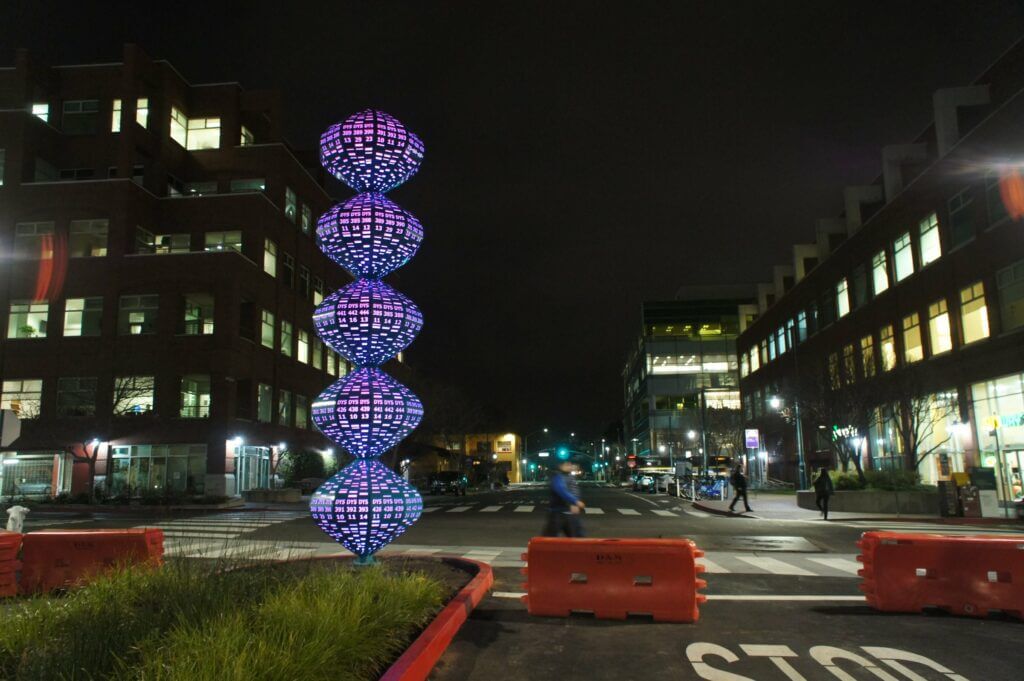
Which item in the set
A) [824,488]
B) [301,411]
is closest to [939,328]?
[824,488]

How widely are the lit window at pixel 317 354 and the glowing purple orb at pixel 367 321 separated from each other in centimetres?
4620

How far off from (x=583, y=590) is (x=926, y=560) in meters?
4.06

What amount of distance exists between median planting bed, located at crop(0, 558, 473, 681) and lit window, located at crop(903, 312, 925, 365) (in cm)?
3264

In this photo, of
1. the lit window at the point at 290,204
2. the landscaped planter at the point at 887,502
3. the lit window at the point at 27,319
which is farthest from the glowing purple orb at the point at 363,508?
the lit window at the point at 290,204

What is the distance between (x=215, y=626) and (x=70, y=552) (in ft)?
21.9

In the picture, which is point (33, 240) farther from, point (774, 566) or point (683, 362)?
point (683, 362)

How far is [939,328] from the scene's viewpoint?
31.9m

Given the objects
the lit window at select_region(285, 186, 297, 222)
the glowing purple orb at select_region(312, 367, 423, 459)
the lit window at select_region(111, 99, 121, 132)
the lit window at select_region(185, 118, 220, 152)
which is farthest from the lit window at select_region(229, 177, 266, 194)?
the glowing purple orb at select_region(312, 367, 423, 459)

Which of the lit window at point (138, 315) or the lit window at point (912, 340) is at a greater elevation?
the lit window at point (138, 315)

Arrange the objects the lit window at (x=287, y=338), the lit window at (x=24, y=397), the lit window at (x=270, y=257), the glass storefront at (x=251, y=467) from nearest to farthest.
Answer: the lit window at (x=24, y=397) → the glass storefront at (x=251, y=467) → the lit window at (x=270, y=257) → the lit window at (x=287, y=338)

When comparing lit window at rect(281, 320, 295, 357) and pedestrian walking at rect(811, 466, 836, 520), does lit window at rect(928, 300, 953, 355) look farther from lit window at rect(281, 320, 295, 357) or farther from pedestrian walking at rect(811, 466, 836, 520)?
lit window at rect(281, 320, 295, 357)

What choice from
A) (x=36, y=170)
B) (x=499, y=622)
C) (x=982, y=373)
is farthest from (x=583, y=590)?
(x=36, y=170)

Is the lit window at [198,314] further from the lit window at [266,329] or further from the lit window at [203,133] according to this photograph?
the lit window at [203,133]

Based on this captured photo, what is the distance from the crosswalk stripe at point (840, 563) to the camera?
12.5 meters
